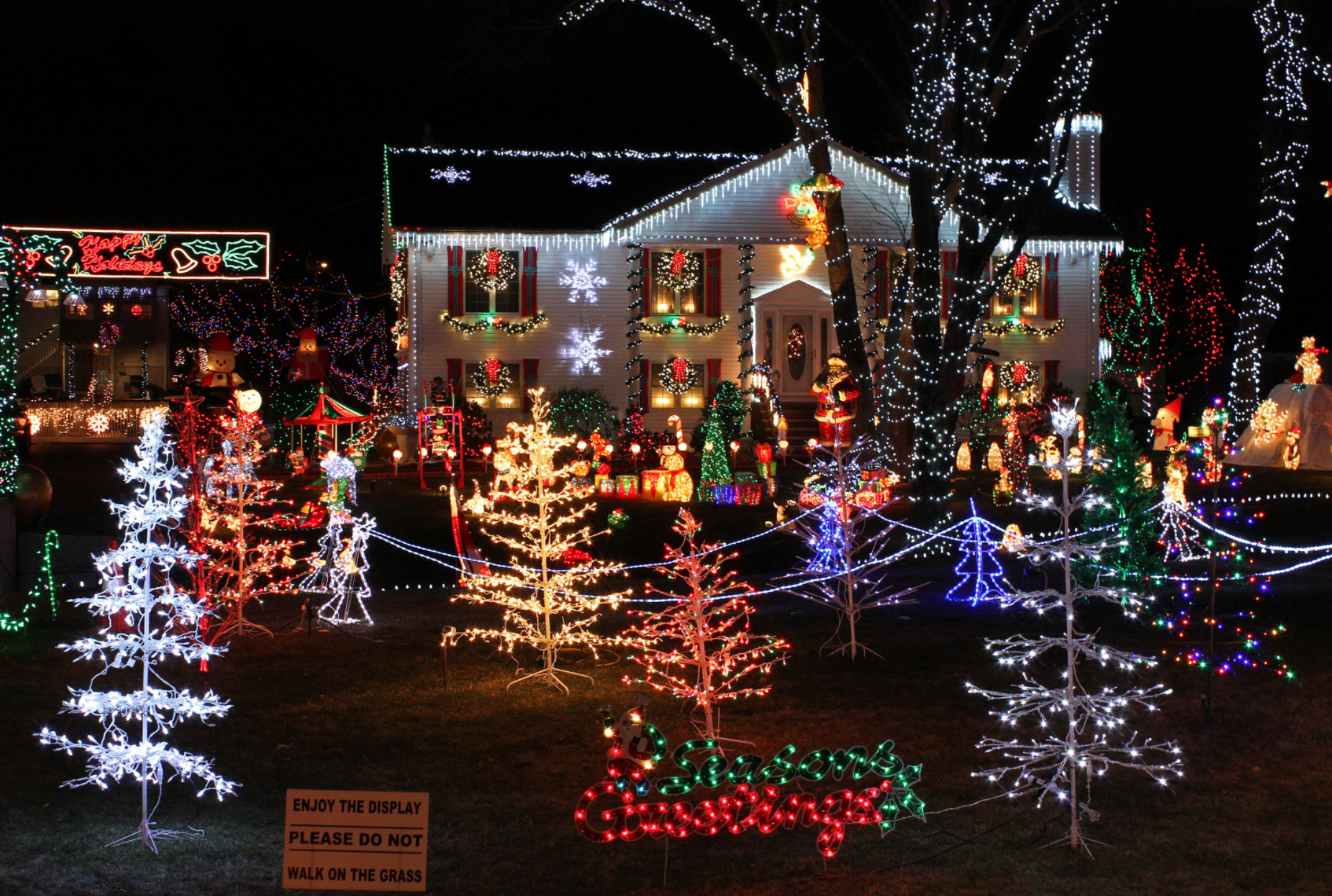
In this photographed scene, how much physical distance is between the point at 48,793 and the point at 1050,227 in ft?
85.2

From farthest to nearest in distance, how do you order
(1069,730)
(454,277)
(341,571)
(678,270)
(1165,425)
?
(678,270) < (454,277) < (1165,425) < (341,571) < (1069,730)

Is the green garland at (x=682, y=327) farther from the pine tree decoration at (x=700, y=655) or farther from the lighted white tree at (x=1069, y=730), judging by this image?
the lighted white tree at (x=1069, y=730)

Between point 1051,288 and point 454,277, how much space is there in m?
13.9

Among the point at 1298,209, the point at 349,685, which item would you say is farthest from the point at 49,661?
the point at 1298,209

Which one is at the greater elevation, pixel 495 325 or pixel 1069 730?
pixel 495 325

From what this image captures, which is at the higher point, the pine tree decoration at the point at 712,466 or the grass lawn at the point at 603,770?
the pine tree decoration at the point at 712,466

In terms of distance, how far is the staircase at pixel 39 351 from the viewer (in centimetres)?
3369

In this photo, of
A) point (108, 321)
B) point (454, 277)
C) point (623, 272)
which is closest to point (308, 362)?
point (454, 277)

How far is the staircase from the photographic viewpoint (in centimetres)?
3369

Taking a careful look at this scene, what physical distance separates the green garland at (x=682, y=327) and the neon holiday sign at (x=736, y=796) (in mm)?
20582

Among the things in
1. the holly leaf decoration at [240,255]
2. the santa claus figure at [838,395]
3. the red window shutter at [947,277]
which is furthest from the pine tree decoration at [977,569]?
the holly leaf decoration at [240,255]

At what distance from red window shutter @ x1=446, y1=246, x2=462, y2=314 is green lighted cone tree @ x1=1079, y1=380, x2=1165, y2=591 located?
16191 mm

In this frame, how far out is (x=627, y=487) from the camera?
19438 mm

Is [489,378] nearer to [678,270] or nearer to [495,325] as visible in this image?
[495,325]
